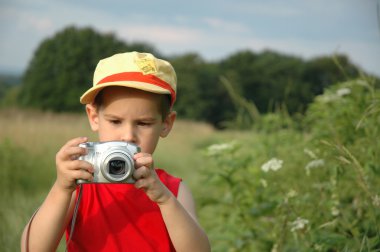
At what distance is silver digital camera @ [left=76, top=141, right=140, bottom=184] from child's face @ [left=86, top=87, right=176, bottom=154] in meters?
0.19

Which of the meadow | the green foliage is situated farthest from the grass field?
the green foliage

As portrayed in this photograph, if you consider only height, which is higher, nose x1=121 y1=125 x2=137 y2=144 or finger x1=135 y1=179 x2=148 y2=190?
nose x1=121 y1=125 x2=137 y2=144

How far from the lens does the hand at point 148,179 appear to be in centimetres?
183

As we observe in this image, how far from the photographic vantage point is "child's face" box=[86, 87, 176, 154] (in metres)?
2.01

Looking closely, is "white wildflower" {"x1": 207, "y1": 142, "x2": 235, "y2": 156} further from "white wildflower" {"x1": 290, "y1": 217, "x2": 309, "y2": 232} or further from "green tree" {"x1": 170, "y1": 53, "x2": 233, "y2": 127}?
"green tree" {"x1": 170, "y1": 53, "x2": 233, "y2": 127}

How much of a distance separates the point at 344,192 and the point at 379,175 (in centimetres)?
28

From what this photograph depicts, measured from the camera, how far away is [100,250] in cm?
210

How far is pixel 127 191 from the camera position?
7.15 ft

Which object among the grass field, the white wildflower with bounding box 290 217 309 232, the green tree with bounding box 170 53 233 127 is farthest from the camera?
the green tree with bounding box 170 53 233 127

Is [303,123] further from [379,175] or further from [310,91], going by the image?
[379,175]

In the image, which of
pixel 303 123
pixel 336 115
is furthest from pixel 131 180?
pixel 303 123

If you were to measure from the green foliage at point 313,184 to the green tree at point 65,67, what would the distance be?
25.9 metres

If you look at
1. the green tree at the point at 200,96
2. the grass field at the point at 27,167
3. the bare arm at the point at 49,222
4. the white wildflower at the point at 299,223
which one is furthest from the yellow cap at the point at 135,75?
the green tree at the point at 200,96

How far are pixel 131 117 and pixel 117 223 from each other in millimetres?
405
